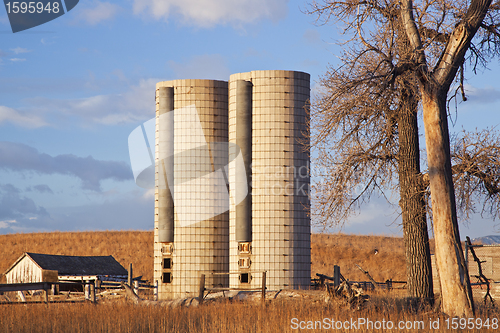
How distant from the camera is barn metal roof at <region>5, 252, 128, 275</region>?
3350 centimetres

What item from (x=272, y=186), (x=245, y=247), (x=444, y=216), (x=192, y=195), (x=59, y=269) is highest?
(x=272, y=186)

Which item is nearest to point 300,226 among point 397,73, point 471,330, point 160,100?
point 160,100

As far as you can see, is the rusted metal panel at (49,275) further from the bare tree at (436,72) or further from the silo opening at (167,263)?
the bare tree at (436,72)

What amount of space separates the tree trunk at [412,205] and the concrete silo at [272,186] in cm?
882

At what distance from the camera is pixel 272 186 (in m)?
26.1

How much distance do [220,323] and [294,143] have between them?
14.9 metres

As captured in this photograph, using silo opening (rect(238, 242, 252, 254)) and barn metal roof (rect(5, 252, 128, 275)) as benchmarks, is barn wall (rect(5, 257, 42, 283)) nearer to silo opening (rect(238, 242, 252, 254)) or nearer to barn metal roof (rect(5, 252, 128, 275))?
barn metal roof (rect(5, 252, 128, 275))

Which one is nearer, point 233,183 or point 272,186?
point 272,186

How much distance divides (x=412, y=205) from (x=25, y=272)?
27.7 m

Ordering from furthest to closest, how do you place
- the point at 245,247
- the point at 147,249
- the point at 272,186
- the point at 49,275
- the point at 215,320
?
1. the point at 147,249
2. the point at 49,275
3. the point at 245,247
4. the point at 272,186
5. the point at 215,320

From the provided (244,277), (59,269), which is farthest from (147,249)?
(244,277)

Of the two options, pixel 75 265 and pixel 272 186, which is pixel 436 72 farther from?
pixel 75 265

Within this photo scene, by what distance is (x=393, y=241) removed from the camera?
75500mm

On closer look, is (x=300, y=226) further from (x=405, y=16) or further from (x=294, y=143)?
(x=405, y=16)
